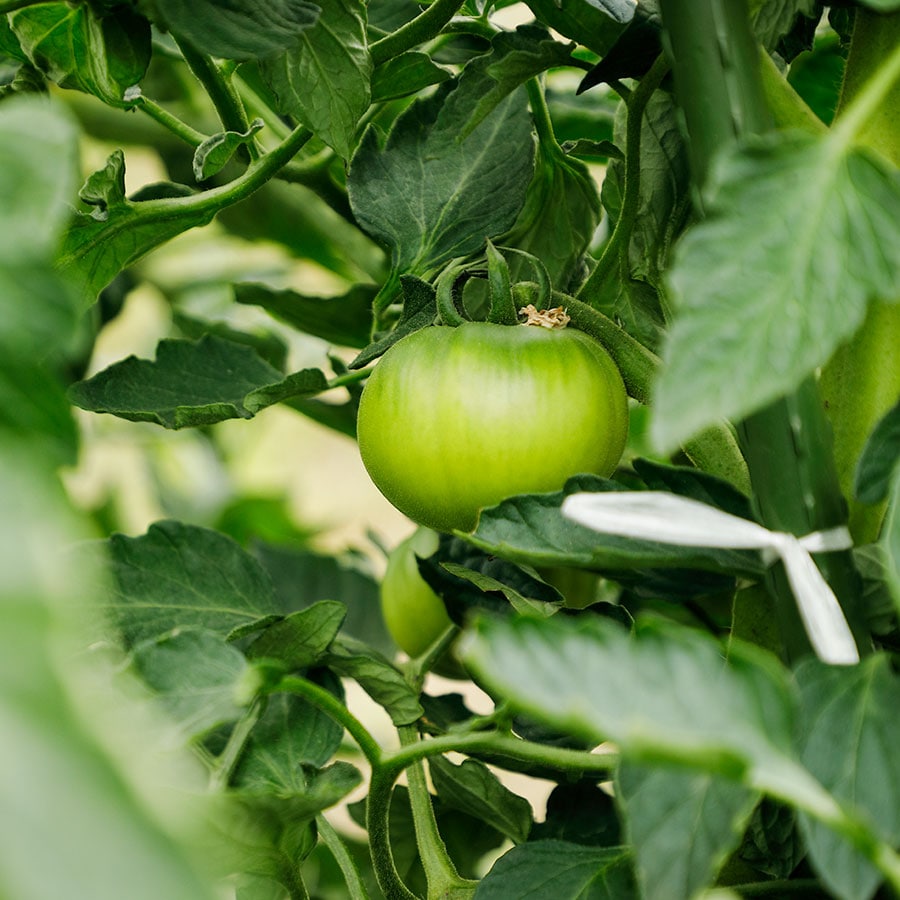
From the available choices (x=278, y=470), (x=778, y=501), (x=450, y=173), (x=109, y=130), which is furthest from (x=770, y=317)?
(x=278, y=470)

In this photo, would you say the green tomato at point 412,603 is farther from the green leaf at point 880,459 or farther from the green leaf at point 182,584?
the green leaf at point 880,459

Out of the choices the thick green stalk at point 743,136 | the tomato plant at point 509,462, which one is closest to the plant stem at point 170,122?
the tomato plant at point 509,462

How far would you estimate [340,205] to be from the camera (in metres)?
0.48

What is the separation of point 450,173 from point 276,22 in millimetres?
120

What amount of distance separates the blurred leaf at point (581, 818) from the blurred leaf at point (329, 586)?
178 millimetres

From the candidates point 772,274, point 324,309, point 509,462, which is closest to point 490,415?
point 509,462

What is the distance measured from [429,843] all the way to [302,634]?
0.31 ft

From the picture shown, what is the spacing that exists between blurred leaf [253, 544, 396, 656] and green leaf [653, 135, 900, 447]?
1.32ft

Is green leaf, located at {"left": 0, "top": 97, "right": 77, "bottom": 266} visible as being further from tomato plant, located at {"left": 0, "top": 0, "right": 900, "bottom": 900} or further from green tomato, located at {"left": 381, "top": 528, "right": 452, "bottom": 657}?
green tomato, located at {"left": 381, "top": 528, "right": 452, "bottom": 657}

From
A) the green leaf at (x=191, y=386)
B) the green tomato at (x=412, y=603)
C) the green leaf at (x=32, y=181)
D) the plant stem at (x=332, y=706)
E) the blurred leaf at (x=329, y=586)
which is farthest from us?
the blurred leaf at (x=329, y=586)

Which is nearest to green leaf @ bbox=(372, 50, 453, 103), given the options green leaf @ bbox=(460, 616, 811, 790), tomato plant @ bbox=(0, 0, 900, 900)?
tomato plant @ bbox=(0, 0, 900, 900)

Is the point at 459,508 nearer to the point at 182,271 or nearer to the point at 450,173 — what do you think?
the point at 450,173

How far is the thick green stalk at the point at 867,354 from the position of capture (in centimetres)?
27

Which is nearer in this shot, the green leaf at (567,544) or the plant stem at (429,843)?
the green leaf at (567,544)
